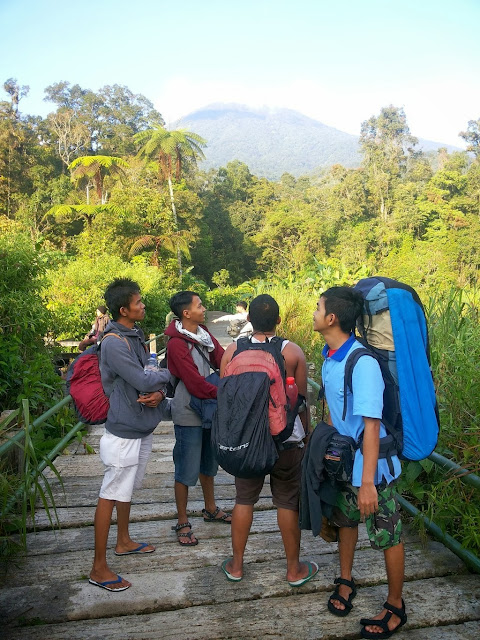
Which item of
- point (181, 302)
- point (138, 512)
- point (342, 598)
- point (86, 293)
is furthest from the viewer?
point (86, 293)

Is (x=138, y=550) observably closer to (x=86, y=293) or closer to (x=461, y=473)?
(x=461, y=473)

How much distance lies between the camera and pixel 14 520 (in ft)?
10.2

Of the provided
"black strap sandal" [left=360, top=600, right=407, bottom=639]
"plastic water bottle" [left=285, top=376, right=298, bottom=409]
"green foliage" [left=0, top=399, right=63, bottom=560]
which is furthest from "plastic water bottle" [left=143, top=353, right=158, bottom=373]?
"black strap sandal" [left=360, top=600, right=407, bottom=639]

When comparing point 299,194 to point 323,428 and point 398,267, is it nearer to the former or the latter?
point 398,267

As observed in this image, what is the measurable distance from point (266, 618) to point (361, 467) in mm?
784

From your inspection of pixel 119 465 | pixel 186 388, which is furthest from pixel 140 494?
pixel 119 465

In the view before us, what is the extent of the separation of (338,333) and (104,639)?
1.56 m

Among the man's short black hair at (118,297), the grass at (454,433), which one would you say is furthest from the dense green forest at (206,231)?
the man's short black hair at (118,297)

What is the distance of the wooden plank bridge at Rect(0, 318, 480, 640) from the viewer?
7.65ft

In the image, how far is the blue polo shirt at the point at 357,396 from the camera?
2219mm

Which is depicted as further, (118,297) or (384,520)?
(118,297)

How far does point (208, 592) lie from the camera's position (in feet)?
8.60

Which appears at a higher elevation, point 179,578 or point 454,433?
point 454,433

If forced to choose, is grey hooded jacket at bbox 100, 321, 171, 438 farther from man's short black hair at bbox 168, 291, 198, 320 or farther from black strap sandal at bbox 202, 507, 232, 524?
black strap sandal at bbox 202, 507, 232, 524
